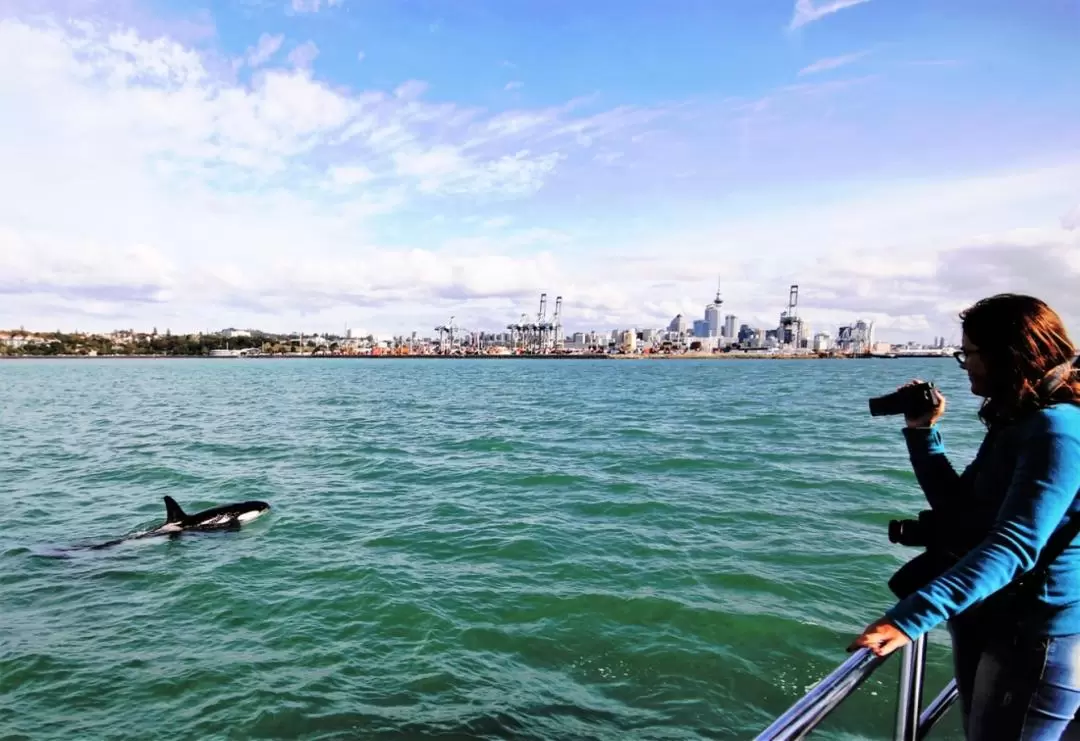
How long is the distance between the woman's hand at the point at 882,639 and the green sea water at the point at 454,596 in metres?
5.53

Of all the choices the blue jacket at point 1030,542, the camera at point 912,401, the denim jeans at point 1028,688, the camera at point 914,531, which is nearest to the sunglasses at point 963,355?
the camera at point 912,401

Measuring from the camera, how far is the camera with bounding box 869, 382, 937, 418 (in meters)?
3.50

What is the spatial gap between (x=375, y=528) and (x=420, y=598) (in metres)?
4.88

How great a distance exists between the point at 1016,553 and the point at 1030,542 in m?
0.07

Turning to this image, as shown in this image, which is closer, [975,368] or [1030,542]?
[1030,542]

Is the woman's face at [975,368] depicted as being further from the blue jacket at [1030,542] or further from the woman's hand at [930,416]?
the woman's hand at [930,416]

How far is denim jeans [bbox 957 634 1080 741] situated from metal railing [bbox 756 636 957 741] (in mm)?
275

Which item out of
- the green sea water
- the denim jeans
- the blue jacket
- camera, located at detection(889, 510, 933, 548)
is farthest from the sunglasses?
the green sea water

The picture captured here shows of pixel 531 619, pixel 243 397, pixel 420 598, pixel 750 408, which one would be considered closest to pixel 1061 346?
pixel 531 619

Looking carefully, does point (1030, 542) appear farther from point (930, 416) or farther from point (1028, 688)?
point (930, 416)

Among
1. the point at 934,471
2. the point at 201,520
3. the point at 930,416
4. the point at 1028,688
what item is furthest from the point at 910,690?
the point at 201,520

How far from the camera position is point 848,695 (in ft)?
8.45

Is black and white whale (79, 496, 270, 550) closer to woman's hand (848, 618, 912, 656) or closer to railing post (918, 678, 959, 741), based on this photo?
railing post (918, 678, 959, 741)

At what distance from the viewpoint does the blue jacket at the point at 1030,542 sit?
2467 mm
